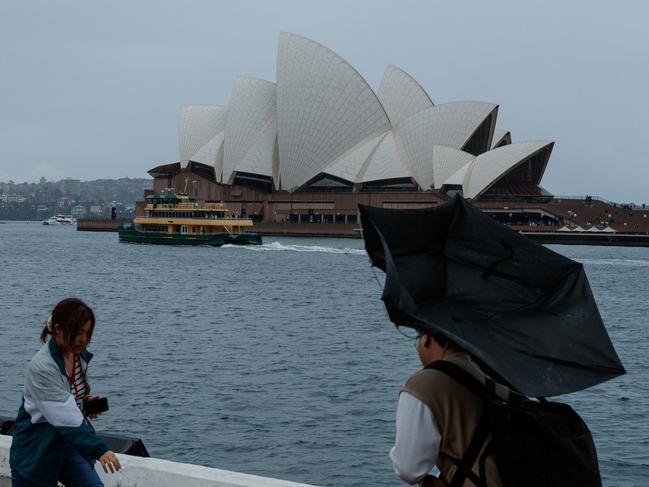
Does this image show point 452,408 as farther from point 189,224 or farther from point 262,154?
point 262,154

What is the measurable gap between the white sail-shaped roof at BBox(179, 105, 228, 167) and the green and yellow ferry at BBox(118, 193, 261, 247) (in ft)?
80.3

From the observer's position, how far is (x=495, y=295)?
2318 millimetres

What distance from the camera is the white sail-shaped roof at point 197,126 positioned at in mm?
81188

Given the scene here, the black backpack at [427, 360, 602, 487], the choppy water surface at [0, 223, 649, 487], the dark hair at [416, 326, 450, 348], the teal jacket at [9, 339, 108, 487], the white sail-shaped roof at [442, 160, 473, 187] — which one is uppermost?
the white sail-shaped roof at [442, 160, 473, 187]

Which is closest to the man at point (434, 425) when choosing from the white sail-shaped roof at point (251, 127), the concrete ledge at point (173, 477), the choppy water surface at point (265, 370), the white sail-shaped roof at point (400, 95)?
the concrete ledge at point (173, 477)

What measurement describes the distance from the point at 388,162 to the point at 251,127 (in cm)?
1202

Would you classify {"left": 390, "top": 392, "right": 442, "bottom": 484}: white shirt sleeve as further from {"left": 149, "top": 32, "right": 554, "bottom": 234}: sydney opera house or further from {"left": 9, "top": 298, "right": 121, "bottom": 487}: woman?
{"left": 149, "top": 32, "right": 554, "bottom": 234}: sydney opera house

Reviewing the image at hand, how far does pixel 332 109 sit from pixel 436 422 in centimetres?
6846

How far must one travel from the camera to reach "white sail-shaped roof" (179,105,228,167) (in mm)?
81188

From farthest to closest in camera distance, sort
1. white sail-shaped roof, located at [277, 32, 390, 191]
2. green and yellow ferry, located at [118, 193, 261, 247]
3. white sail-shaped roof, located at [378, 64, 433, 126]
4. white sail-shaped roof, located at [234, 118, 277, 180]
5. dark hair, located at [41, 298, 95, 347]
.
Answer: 1. white sail-shaped roof, located at [234, 118, 277, 180]
2. white sail-shaped roof, located at [378, 64, 433, 126]
3. white sail-shaped roof, located at [277, 32, 390, 191]
4. green and yellow ferry, located at [118, 193, 261, 247]
5. dark hair, located at [41, 298, 95, 347]

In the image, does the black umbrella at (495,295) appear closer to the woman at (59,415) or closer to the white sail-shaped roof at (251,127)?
the woman at (59,415)

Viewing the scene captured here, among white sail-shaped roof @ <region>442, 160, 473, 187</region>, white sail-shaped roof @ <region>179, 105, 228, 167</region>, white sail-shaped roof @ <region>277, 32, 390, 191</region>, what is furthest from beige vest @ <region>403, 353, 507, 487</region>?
white sail-shaped roof @ <region>179, 105, 228, 167</region>

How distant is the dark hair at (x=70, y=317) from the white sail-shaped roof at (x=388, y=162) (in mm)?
69342

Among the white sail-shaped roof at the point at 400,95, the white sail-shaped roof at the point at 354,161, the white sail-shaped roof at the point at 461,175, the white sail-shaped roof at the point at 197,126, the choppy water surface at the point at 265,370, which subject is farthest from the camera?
the white sail-shaped roof at the point at 197,126
